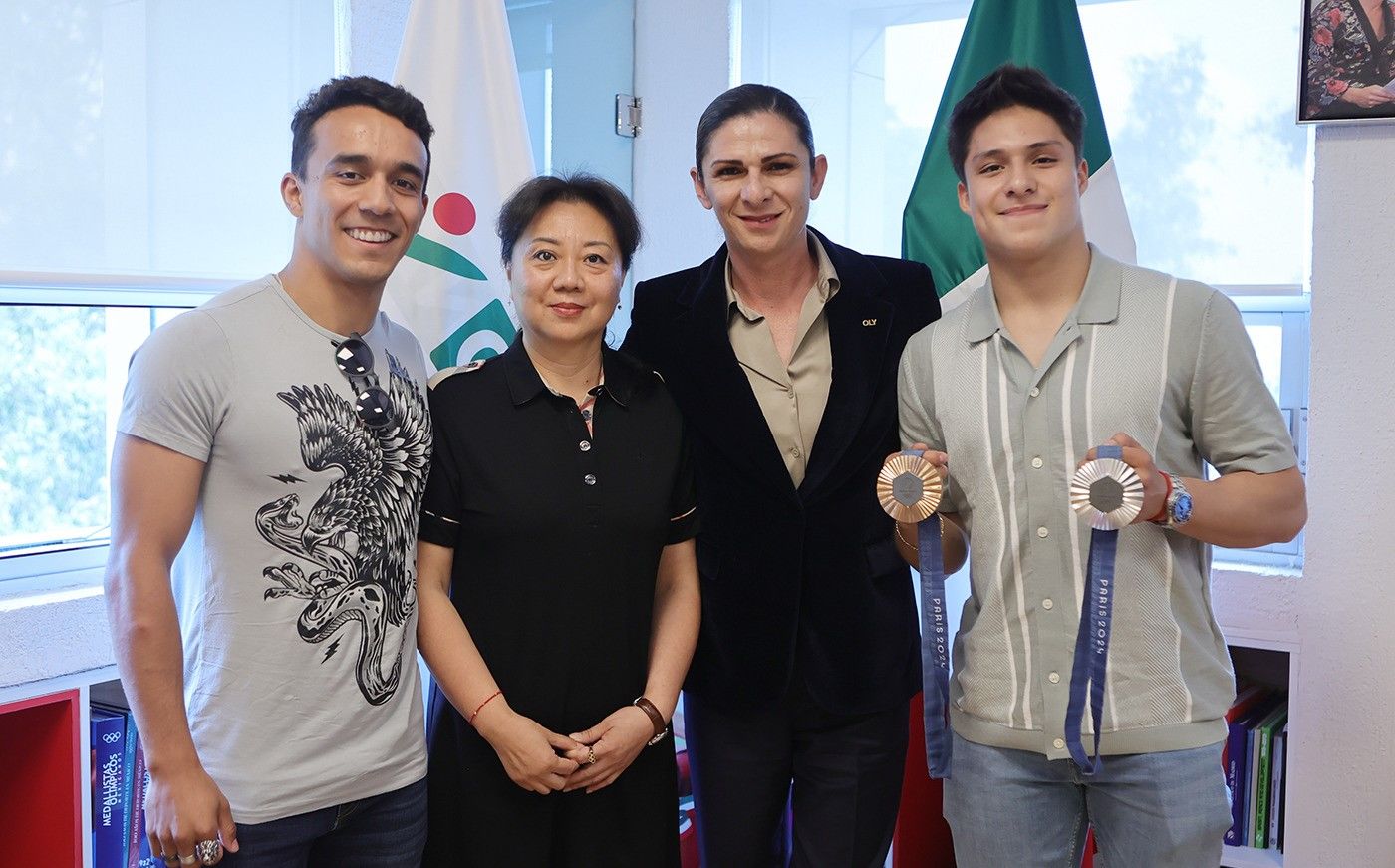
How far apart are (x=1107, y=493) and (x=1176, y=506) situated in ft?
0.42

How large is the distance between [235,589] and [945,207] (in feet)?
6.26

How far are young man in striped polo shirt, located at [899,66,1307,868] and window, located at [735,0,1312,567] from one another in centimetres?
124

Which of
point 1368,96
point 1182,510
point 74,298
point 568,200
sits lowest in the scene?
point 1182,510

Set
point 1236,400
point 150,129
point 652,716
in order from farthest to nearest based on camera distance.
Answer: point 150,129, point 652,716, point 1236,400

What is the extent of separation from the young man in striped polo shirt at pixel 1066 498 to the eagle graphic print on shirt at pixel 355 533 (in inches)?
31.5

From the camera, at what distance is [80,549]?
238 cm

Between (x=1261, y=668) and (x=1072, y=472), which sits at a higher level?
(x=1072, y=472)

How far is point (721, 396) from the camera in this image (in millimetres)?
1925

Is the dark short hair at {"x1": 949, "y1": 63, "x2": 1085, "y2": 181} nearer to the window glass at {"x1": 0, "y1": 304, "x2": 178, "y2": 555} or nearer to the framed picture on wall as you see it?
the framed picture on wall

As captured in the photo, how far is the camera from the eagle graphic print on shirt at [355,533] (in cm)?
154

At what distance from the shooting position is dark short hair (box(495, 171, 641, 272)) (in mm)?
1863

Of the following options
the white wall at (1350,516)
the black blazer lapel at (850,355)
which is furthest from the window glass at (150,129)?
the white wall at (1350,516)

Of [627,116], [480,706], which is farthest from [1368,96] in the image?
[480,706]

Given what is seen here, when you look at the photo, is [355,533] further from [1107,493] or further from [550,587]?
[1107,493]
